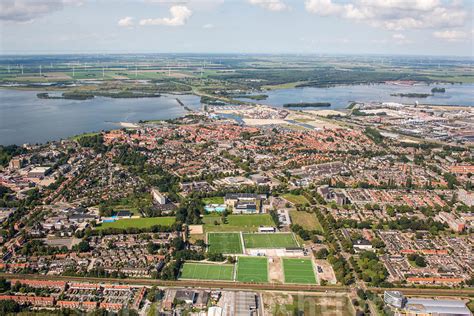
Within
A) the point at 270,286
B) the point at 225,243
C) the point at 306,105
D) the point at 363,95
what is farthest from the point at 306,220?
the point at 363,95

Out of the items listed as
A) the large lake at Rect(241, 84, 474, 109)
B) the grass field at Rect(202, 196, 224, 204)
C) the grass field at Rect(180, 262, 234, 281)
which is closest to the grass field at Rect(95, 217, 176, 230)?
the grass field at Rect(202, 196, 224, 204)

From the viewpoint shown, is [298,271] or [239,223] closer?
[298,271]

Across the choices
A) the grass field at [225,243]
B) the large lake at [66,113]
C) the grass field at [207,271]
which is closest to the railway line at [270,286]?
the grass field at [207,271]

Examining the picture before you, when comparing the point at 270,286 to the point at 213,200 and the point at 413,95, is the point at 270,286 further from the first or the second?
the point at 413,95

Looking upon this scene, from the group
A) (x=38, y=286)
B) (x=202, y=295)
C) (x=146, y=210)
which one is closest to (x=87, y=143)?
(x=146, y=210)

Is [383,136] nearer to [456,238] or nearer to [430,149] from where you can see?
[430,149]

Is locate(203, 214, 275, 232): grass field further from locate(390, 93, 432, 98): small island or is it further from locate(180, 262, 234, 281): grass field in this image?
locate(390, 93, 432, 98): small island

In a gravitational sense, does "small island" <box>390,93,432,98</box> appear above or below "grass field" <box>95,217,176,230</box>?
above
